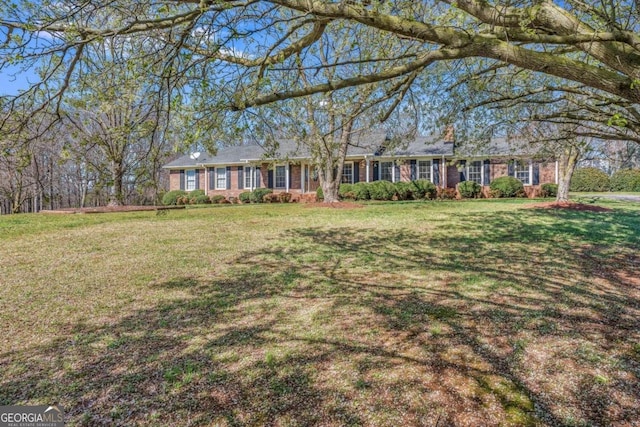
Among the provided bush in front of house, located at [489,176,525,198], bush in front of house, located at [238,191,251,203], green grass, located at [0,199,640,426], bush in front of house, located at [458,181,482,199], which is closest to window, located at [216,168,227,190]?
bush in front of house, located at [238,191,251,203]

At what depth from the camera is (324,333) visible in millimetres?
3615

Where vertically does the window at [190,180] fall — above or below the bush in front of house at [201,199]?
above

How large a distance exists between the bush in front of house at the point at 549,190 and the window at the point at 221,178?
67.6 ft

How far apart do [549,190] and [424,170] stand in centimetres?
703

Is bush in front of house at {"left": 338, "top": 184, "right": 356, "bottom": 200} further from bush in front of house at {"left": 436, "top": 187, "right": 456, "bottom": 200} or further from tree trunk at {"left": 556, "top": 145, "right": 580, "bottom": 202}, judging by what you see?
tree trunk at {"left": 556, "top": 145, "right": 580, "bottom": 202}

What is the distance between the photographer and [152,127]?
4059 millimetres

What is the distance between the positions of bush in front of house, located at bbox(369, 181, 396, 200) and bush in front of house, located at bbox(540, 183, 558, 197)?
864 centimetres

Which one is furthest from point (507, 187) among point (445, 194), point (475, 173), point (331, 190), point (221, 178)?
point (221, 178)

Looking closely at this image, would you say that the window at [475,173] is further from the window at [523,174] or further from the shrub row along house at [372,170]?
the window at [523,174]

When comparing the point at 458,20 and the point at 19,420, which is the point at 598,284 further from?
the point at 19,420

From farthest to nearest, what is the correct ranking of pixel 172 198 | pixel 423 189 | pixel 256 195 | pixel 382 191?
1. pixel 172 198
2. pixel 256 195
3. pixel 423 189
4. pixel 382 191

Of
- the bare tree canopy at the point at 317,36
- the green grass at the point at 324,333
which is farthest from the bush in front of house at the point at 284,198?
the bare tree canopy at the point at 317,36

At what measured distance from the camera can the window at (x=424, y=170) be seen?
→ 22.7 m

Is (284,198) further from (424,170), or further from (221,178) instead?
(424,170)
